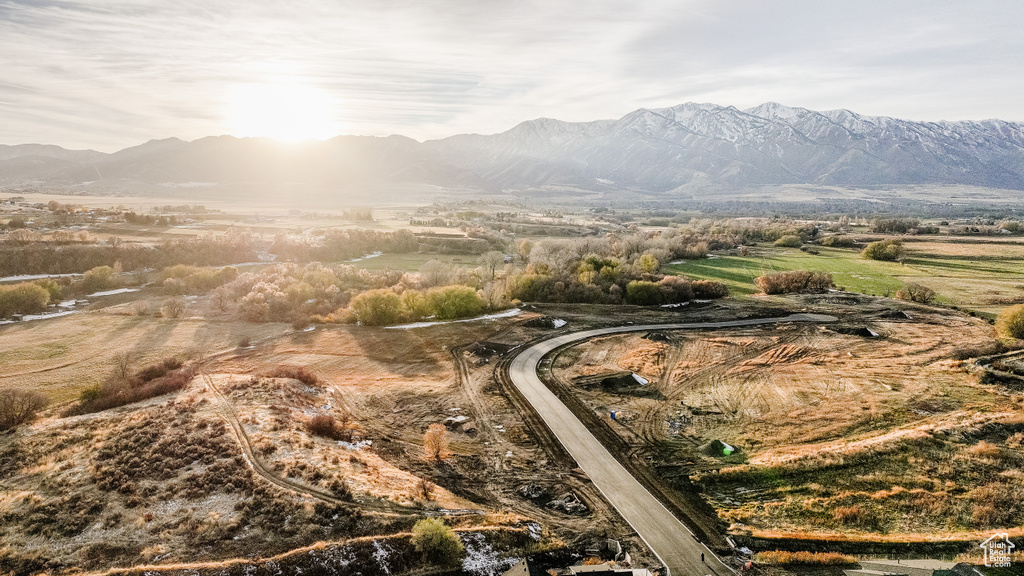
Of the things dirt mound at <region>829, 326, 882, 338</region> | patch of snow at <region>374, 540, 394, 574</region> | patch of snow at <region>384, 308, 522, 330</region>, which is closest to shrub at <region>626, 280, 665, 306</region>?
patch of snow at <region>384, 308, 522, 330</region>

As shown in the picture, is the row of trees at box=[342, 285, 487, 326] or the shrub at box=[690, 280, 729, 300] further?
the shrub at box=[690, 280, 729, 300]

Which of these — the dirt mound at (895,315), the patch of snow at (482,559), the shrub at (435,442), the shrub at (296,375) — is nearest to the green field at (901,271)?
the dirt mound at (895,315)

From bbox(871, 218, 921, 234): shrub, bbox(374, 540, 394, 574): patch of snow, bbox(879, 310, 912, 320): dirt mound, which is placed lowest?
bbox(374, 540, 394, 574): patch of snow

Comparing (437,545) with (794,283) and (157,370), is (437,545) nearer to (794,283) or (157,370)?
(157,370)

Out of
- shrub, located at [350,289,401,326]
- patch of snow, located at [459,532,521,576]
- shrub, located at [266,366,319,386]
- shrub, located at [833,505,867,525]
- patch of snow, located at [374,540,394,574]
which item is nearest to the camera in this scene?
patch of snow, located at [374,540,394,574]

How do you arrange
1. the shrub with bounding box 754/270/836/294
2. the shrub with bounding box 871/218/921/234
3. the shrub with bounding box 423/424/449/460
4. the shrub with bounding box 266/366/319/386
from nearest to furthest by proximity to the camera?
the shrub with bounding box 423/424/449/460
the shrub with bounding box 266/366/319/386
the shrub with bounding box 754/270/836/294
the shrub with bounding box 871/218/921/234

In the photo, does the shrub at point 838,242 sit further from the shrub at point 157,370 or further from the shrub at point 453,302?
the shrub at point 157,370

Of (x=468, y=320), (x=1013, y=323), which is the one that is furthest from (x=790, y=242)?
(x=468, y=320)

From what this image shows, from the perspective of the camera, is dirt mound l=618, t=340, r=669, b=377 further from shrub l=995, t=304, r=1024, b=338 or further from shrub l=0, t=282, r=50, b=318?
shrub l=0, t=282, r=50, b=318
